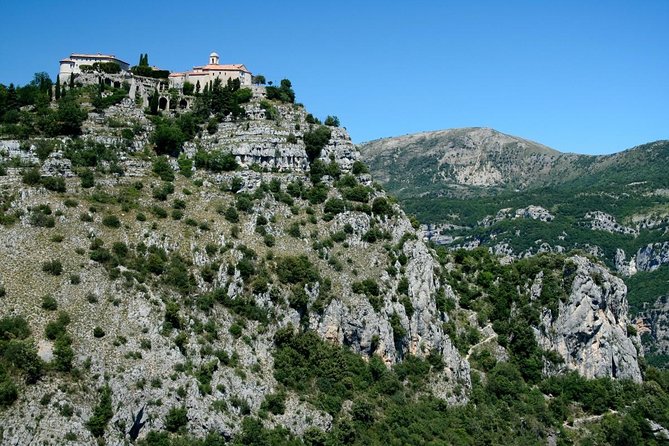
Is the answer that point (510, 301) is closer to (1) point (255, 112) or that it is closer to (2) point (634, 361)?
(2) point (634, 361)

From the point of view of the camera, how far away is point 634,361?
388ft

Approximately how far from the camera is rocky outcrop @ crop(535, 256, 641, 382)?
378 ft

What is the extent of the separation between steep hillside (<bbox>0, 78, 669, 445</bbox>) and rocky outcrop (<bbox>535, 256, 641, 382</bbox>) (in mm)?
303

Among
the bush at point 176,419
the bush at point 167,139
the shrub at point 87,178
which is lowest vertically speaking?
the bush at point 176,419

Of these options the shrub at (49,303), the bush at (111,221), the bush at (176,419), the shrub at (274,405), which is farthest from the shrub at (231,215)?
the bush at (176,419)

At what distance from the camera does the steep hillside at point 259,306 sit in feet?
250

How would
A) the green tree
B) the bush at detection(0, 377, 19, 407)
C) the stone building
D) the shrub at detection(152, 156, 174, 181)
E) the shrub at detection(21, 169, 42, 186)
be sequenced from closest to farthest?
1. the bush at detection(0, 377, 19, 407)
2. the shrub at detection(21, 169, 42, 186)
3. the shrub at detection(152, 156, 174, 181)
4. the green tree
5. the stone building

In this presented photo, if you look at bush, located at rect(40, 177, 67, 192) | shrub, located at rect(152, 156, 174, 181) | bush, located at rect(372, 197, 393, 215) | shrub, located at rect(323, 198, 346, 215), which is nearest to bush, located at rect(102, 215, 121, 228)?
bush, located at rect(40, 177, 67, 192)

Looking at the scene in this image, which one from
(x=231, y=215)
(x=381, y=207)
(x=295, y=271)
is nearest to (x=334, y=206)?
(x=381, y=207)

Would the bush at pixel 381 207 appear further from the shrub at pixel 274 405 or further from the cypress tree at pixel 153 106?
the shrub at pixel 274 405

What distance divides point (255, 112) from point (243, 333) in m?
41.1

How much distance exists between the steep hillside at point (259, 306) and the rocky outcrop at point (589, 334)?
30cm

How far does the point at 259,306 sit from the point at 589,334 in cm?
5234

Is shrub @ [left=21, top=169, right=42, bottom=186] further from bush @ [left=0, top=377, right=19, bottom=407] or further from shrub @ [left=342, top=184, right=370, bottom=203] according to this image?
shrub @ [left=342, top=184, right=370, bottom=203]
